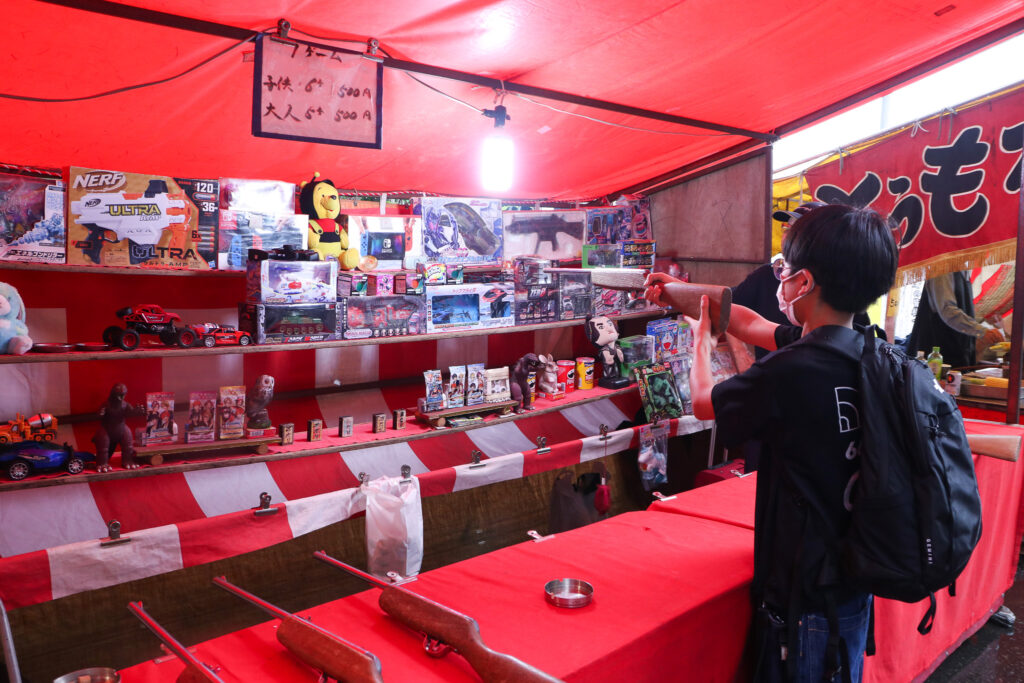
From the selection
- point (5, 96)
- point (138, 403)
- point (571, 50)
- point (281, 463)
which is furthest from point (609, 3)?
point (138, 403)

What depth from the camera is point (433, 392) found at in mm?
3232

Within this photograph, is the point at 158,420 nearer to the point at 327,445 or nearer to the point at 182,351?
the point at 182,351

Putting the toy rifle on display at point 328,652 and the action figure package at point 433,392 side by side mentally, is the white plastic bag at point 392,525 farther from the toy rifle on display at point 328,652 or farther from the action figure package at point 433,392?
the toy rifle on display at point 328,652

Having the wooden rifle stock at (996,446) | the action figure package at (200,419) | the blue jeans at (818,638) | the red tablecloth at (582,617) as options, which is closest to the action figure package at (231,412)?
the action figure package at (200,419)

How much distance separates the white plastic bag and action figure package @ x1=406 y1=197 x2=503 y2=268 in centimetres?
114

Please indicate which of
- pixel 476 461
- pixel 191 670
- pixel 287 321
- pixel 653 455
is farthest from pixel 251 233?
pixel 653 455

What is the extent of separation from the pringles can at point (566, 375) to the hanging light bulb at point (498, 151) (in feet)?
3.99

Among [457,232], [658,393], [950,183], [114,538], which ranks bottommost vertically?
[114,538]

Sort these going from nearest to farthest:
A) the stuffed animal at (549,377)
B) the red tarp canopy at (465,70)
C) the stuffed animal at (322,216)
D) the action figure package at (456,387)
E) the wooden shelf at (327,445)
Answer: the red tarp canopy at (465,70) → the wooden shelf at (327,445) → the stuffed animal at (322,216) → the action figure package at (456,387) → the stuffed animal at (549,377)

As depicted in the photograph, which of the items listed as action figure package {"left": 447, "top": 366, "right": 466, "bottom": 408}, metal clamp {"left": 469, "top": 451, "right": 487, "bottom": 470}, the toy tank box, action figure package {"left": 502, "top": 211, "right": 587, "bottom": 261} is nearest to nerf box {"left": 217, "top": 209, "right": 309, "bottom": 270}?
the toy tank box

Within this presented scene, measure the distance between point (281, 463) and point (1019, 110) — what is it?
4.39 m

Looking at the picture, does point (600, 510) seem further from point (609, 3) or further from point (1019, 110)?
point (1019, 110)

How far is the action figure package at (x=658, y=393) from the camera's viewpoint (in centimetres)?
389

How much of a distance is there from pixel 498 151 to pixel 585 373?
1.59m
